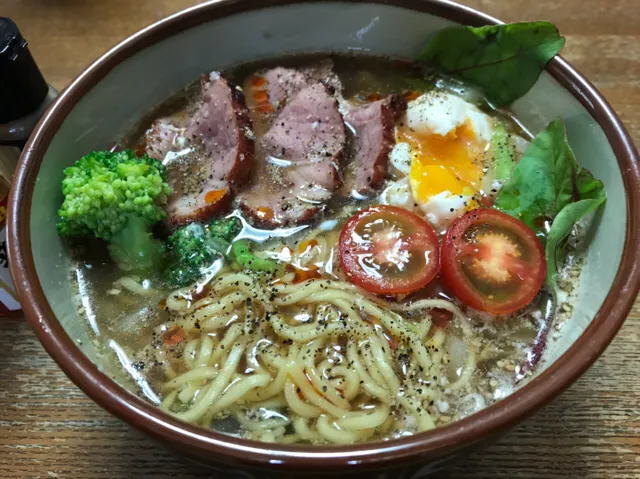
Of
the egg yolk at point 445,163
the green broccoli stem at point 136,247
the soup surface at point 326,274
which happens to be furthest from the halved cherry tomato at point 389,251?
the green broccoli stem at point 136,247

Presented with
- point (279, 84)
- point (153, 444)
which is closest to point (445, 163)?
point (279, 84)

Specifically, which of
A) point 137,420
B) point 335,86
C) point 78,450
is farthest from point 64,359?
point 335,86

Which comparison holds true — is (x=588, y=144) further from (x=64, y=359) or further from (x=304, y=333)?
(x=64, y=359)

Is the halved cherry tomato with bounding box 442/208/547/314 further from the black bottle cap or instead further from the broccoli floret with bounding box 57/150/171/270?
the black bottle cap

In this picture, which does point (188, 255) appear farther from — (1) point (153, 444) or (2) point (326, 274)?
(1) point (153, 444)

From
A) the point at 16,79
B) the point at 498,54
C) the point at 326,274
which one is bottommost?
the point at 326,274
